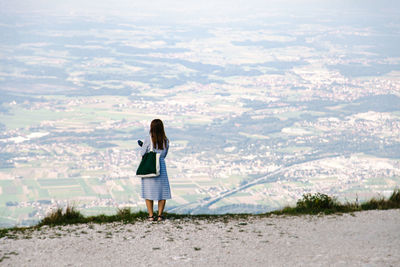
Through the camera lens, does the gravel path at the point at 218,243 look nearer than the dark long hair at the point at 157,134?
Yes

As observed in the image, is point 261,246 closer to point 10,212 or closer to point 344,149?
point 10,212

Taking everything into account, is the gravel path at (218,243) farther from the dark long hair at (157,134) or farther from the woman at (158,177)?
the dark long hair at (157,134)

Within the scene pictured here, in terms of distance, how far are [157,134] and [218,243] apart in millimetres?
2076

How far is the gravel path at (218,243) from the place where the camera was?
6977 millimetres

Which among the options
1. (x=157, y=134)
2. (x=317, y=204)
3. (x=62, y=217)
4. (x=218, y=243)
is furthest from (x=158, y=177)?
(x=317, y=204)

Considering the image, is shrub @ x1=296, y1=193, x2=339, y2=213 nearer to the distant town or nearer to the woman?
the distant town

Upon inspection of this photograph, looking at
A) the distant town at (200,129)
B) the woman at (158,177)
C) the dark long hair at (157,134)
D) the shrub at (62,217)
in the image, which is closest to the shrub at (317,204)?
the distant town at (200,129)

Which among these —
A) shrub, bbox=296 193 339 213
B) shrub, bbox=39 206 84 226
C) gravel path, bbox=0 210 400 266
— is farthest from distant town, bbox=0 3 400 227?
gravel path, bbox=0 210 400 266

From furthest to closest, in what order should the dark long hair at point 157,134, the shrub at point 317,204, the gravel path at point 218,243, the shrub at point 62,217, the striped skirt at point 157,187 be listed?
the shrub at point 317,204
the shrub at point 62,217
the striped skirt at point 157,187
the dark long hair at point 157,134
the gravel path at point 218,243

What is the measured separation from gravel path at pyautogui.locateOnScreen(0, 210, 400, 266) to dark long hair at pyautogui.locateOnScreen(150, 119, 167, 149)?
1.39 m

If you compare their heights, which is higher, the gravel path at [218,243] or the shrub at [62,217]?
the shrub at [62,217]

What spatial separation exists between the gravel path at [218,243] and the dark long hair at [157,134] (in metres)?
1.39

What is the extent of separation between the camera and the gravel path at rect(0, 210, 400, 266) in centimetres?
698

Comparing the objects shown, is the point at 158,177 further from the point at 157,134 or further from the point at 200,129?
the point at 200,129
